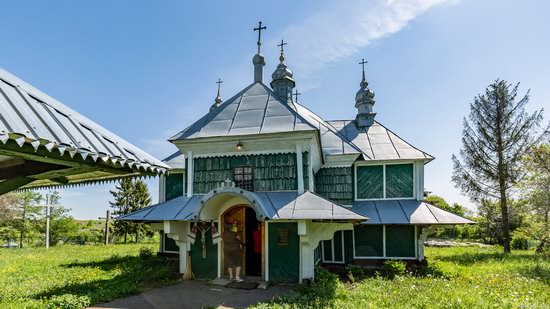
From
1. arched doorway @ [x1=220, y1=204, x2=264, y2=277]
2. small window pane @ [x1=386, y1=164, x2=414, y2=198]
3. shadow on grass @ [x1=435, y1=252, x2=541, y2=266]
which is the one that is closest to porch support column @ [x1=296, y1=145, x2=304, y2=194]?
arched doorway @ [x1=220, y1=204, x2=264, y2=277]

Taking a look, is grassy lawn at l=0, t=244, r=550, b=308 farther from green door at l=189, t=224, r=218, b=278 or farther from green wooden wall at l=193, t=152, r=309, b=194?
green wooden wall at l=193, t=152, r=309, b=194

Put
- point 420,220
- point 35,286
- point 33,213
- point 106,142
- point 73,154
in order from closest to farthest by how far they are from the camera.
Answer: point 73,154, point 106,142, point 35,286, point 420,220, point 33,213

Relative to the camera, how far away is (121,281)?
9.51m

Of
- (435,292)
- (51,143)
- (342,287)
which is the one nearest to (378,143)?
(342,287)

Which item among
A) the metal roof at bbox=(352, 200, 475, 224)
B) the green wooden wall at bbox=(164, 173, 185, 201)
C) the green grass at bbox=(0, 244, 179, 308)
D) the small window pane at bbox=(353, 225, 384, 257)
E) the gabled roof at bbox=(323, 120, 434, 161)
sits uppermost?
the gabled roof at bbox=(323, 120, 434, 161)

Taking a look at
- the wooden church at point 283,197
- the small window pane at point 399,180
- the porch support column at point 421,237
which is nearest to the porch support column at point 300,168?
the wooden church at point 283,197

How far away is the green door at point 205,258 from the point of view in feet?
32.3

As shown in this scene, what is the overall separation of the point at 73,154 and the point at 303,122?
8.17 meters

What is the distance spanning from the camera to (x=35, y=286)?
901 centimetres

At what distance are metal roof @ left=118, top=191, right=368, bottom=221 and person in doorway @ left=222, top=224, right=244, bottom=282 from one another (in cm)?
123

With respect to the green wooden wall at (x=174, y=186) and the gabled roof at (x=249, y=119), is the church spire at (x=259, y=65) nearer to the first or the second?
the gabled roof at (x=249, y=119)

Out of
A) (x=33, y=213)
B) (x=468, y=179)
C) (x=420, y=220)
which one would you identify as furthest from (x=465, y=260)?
(x=33, y=213)

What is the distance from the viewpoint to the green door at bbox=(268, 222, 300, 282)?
9.30 metres

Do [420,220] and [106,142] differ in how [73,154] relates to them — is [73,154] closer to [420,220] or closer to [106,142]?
[106,142]
